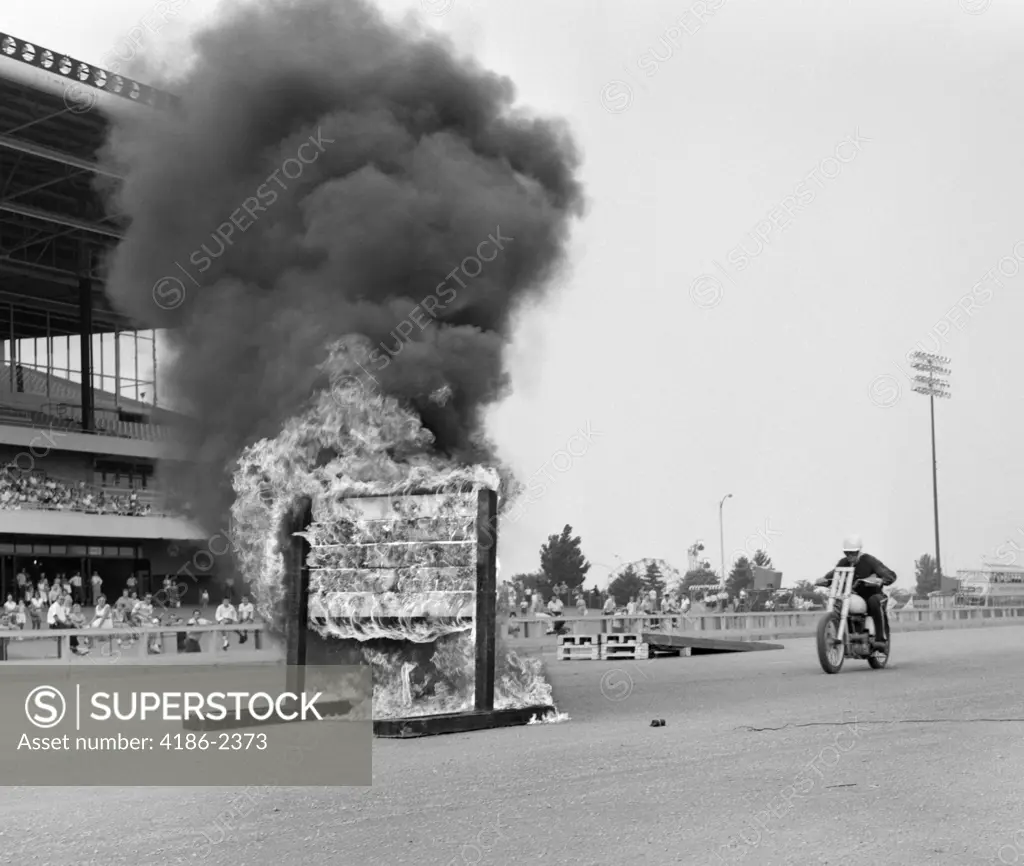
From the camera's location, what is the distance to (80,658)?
23531 mm

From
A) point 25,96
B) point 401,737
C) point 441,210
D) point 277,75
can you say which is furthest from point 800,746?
point 25,96

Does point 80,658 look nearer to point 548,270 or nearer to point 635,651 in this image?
point 635,651

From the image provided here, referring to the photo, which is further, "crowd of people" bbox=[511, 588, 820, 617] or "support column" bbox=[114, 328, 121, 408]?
"support column" bbox=[114, 328, 121, 408]

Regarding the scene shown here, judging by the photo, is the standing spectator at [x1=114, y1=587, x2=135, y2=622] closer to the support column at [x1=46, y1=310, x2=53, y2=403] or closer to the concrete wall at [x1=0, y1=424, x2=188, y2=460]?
the concrete wall at [x1=0, y1=424, x2=188, y2=460]

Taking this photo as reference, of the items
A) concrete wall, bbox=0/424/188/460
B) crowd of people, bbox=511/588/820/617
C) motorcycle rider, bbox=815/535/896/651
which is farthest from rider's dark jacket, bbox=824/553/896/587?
concrete wall, bbox=0/424/188/460

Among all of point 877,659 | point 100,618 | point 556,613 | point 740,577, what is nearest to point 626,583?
point 740,577

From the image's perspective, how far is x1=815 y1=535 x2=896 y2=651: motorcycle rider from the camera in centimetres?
1697

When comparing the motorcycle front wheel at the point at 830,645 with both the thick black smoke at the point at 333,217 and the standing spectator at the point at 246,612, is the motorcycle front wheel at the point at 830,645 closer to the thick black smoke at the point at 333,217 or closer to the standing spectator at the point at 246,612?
the thick black smoke at the point at 333,217

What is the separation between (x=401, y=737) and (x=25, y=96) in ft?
105

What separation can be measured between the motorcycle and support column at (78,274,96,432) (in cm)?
4006

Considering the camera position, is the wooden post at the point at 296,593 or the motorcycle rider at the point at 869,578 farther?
the motorcycle rider at the point at 869,578

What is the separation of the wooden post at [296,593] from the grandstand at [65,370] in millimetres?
24706

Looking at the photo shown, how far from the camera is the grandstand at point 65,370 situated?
38.8m

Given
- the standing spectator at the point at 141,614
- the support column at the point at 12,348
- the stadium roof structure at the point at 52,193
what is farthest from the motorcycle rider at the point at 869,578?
the support column at the point at 12,348
